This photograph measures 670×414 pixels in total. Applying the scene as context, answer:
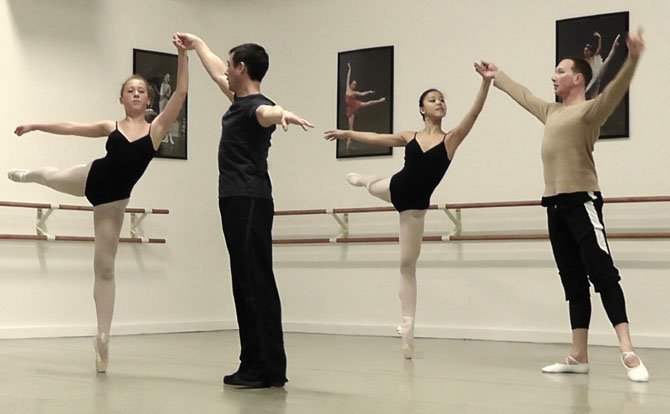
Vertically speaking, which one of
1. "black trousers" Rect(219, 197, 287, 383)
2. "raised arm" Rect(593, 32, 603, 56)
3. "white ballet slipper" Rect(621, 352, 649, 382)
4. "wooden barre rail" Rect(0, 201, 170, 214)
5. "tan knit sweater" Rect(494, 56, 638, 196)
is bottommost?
"white ballet slipper" Rect(621, 352, 649, 382)

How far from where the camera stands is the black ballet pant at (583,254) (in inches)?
170

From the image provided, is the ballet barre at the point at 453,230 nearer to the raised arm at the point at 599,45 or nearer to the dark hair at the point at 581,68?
the raised arm at the point at 599,45

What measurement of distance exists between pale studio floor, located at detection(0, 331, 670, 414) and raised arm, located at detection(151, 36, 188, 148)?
1136 millimetres

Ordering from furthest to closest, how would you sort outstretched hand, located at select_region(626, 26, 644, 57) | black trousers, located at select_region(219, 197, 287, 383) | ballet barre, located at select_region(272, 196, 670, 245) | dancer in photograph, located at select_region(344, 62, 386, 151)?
dancer in photograph, located at select_region(344, 62, 386, 151)
ballet barre, located at select_region(272, 196, 670, 245)
outstretched hand, located at select_region(626, 26, 644, 57)
black trousers, located at select_region(219, 197, 287, 383)

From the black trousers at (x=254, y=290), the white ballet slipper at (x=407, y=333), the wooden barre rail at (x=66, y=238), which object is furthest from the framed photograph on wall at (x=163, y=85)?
the black trousers at (x=254, y=290)

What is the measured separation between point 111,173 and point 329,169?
361 cm

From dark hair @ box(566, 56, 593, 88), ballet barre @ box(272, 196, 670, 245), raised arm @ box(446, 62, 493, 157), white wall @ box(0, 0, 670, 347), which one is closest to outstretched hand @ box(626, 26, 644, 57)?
dark hair @ box(566, 56, 593, 88)

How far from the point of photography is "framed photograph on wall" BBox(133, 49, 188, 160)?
754 centimetres

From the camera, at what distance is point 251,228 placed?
3.83 meters

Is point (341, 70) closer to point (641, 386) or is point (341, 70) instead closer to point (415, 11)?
point (415, 11)

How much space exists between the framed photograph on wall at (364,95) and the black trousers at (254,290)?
377cm

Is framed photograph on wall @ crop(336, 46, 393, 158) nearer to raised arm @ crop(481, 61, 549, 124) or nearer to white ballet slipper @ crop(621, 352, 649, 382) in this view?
raised arm @ crop(481, 61, 549, 124)

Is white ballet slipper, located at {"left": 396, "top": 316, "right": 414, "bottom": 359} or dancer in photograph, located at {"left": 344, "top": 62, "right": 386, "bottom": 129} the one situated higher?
dancer in photograph, located at {"left": 344, "top": 62, "right": 386, "bottom": 129}

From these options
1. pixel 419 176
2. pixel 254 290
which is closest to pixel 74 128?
pixel 254 290
